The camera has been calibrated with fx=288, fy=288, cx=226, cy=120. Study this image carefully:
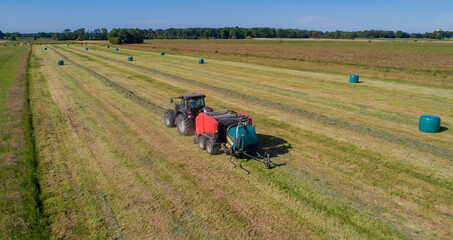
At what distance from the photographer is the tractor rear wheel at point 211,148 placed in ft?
32.4

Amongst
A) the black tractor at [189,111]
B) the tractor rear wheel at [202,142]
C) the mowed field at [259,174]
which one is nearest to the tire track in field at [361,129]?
the mowed field at [259,174]

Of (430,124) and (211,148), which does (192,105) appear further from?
(430,124)

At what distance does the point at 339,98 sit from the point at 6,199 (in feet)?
59.1

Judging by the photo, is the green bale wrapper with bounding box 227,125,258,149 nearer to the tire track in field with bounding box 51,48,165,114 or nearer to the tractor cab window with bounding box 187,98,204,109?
the tractor cab window with bounding box 187,98,204,109

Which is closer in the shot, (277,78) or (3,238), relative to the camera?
(3,238)

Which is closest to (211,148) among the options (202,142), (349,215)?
(202,142)

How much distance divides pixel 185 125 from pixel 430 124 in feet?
34.4

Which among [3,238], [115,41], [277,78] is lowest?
[3,238]

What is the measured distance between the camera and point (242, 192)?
7.92 m

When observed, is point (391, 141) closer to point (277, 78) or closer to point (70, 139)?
point (70, 139)

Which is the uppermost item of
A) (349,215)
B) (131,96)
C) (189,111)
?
(189,111)

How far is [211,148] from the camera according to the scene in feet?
32.6

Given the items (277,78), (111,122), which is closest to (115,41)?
(277,78)

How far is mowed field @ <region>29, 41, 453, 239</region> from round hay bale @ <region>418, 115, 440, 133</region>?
349mm
